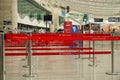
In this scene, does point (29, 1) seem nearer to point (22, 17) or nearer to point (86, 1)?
point (22, 17)

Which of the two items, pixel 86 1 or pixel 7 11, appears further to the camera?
pixel 86 1

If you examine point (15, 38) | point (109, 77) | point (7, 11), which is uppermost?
point (7, 11)

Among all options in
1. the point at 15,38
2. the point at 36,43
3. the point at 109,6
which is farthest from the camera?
the point at 109,6

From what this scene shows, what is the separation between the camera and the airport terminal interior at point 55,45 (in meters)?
9.66

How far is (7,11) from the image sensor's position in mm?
45156

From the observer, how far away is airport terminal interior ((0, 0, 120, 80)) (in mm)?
9656

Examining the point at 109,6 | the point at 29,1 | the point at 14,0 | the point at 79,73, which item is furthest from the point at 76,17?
the point at 79,73

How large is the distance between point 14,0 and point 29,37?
122ft

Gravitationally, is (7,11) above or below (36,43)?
above

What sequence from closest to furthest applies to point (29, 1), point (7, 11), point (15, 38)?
point (15, 38)
point (7, 11)
point (29, 1)

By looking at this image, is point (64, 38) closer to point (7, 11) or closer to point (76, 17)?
point (7, 11)

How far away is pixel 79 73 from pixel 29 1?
161 feet

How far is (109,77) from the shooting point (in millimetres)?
9406

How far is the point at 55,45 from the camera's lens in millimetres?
17047
